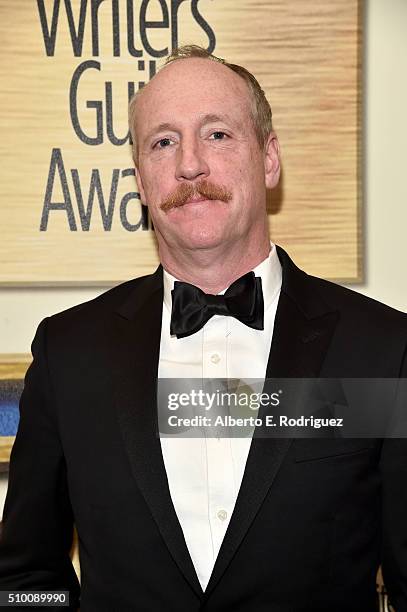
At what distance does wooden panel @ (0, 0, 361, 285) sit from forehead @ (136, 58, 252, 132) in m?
0.28

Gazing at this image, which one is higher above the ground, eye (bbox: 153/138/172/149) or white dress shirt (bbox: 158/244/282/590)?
eye (bbox: 153/138/172/149)

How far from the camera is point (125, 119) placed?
6.34ft

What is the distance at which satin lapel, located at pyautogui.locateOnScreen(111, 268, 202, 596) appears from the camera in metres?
1.48

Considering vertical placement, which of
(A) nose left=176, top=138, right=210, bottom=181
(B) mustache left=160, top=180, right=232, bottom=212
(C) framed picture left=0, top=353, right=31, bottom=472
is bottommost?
(C) framed picture left=0, top=353, right=31, bottom=472

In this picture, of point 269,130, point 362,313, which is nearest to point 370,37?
point 269,130

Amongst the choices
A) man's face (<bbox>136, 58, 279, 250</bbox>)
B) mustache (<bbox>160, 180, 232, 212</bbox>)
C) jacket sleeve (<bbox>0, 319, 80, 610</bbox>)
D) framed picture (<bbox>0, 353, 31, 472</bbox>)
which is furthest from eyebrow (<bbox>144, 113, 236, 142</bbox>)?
framed picture (<bbox>0, 353, 31, 472</bbox>)

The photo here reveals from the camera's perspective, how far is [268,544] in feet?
4.88

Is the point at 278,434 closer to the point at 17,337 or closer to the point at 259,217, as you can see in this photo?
the point at 259,217

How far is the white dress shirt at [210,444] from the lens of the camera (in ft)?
5.00

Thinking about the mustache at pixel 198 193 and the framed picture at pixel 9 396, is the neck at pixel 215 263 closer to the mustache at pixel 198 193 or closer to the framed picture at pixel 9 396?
the mustache at pixel 198 193

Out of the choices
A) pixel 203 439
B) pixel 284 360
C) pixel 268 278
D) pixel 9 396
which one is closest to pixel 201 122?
pixel 268 278

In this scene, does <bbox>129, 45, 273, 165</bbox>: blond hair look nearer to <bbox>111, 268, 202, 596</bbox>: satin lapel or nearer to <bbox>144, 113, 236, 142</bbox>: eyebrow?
<bbox>144, 113, 236, 142</bbox>: eyebrow

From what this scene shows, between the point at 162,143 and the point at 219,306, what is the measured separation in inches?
13.7

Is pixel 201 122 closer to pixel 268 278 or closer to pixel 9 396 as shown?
pixel 268 278
